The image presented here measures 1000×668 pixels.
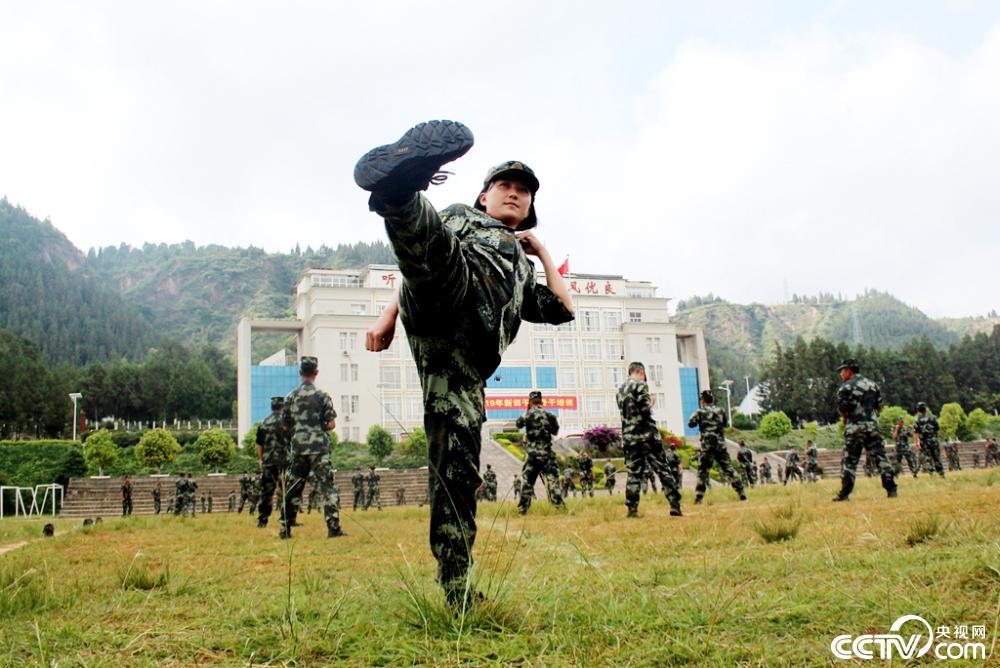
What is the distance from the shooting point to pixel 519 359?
62.6 m

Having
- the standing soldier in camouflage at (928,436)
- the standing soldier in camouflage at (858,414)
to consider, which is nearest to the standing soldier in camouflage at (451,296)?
the standing soldier in camouflage at (858,414)

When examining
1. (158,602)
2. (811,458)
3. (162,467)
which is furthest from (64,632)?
(162,467)

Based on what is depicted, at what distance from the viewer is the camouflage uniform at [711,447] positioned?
10.8m

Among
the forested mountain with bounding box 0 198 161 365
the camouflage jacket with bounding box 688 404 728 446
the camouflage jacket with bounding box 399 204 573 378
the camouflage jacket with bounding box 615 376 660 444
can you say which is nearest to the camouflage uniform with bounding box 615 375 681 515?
the camouflage jacket with bounding box 615 376 660 444

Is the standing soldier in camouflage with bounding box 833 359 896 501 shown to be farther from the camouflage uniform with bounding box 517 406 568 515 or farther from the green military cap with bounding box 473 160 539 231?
the green military cap with bounding box 473 160 539 231

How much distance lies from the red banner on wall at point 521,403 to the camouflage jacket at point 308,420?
4955 centimetres

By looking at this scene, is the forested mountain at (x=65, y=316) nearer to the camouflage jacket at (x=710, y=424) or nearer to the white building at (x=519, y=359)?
the white building at (x=519, y=359)

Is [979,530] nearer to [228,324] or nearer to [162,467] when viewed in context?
[162,467]

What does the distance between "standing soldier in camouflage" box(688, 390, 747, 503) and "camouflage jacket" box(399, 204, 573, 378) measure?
847 centimetres

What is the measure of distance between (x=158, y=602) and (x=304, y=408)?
529cm

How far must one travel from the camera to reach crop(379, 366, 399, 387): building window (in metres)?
58.7

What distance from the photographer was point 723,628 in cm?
220

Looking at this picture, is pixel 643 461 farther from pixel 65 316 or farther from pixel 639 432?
pixel 65 316

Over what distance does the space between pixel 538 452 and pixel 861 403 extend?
15.1 ft
